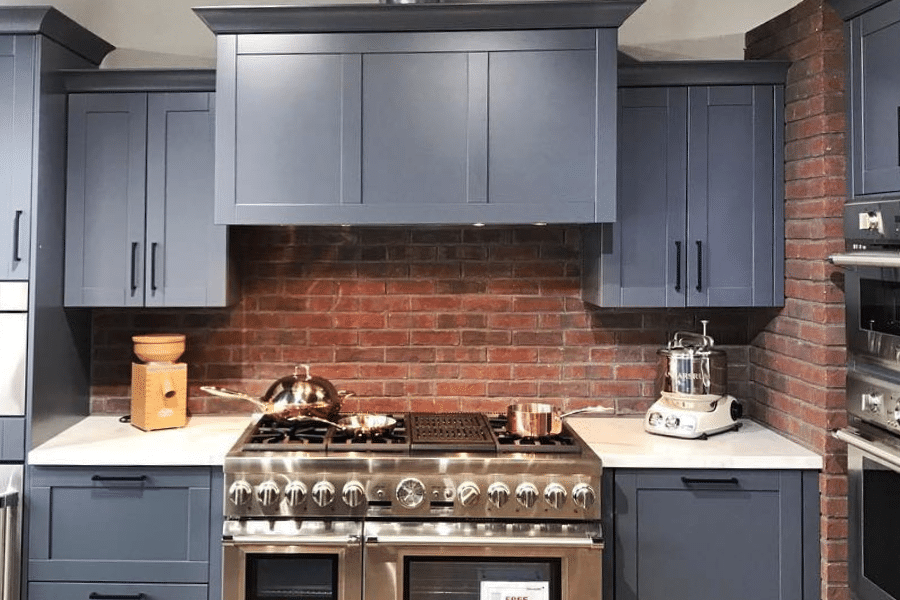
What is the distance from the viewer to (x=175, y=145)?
2.90 metres

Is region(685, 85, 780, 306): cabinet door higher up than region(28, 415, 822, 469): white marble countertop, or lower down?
higher up

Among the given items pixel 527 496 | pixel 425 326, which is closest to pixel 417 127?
pixel 425 326

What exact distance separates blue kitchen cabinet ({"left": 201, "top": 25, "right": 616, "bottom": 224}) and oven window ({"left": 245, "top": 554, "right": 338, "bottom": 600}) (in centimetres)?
112

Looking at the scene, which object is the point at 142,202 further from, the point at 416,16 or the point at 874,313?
the point at 874,313

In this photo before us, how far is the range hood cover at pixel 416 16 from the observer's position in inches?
104

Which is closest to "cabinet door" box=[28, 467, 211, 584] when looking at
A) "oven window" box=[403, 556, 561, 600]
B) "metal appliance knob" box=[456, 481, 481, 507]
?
"oven window" box=[403, 556, 561, 600]

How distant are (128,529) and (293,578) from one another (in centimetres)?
58

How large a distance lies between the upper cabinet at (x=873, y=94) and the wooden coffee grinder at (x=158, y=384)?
2434mm

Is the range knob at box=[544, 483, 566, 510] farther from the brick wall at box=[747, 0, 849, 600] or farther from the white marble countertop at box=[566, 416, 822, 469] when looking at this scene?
the brick wall at box=[747, 0, 849, 600]

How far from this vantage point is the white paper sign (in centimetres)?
245

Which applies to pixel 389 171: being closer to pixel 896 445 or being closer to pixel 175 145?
pixel 175 145

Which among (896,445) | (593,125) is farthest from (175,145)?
(896,445)

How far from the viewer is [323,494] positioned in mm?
2469

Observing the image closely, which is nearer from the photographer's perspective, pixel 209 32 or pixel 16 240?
pixel 16 240
